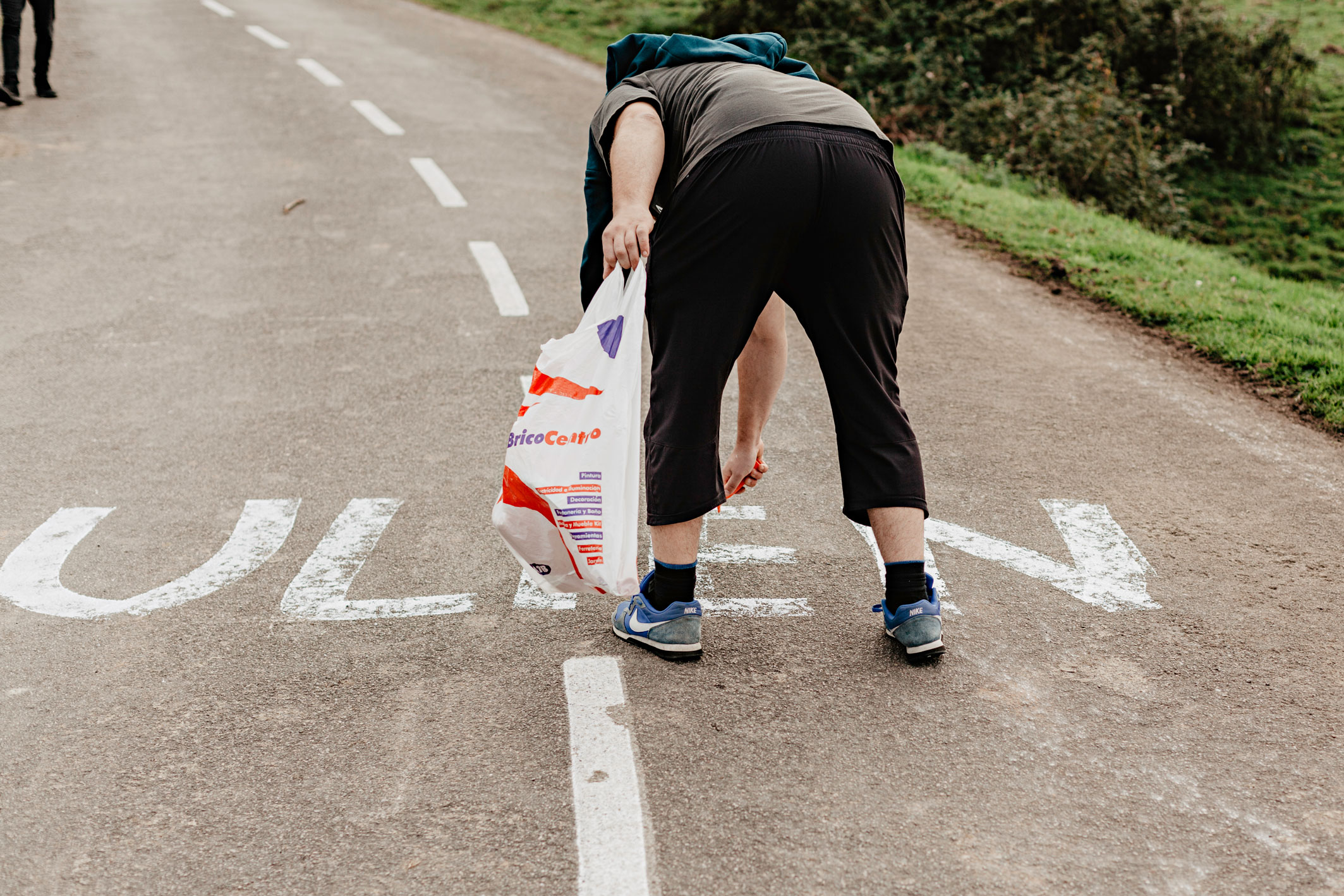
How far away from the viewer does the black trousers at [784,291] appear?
2562 mm

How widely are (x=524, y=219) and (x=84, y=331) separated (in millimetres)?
3118

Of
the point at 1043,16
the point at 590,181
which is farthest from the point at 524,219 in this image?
the point at 1043,16

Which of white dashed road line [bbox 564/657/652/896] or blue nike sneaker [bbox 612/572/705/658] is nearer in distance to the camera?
white dashed road line [bbox 564/657/652/896]

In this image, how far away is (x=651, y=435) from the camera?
2.80m

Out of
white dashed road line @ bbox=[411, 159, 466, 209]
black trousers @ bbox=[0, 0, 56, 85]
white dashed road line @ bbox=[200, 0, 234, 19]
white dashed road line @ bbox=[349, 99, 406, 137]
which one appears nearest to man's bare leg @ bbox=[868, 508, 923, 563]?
white dashed road line @ bbox=[411, 159, 466, 209]

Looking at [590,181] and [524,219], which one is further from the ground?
[590,181]

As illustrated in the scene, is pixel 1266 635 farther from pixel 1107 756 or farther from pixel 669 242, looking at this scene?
pixel 669 242

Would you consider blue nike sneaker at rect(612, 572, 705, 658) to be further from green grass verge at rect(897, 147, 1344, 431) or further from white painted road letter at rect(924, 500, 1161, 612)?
green grass verge at rect(897, 147, 1344, 431)

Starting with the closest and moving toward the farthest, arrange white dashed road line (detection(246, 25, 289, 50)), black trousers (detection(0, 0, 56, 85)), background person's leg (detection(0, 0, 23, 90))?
black trousers (detection(0, 0, 56, 85)) < background person's leg (detection(0, 0, 23, 90)) < white dashed road line (detection(246, 25, 289, 50))

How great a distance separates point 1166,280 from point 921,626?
4.83 m

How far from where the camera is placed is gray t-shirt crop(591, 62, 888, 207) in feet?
8.46

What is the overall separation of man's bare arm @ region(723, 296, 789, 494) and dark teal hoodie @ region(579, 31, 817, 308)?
55 cm

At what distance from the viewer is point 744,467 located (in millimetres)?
3449

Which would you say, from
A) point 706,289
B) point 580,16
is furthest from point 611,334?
point 580,16
